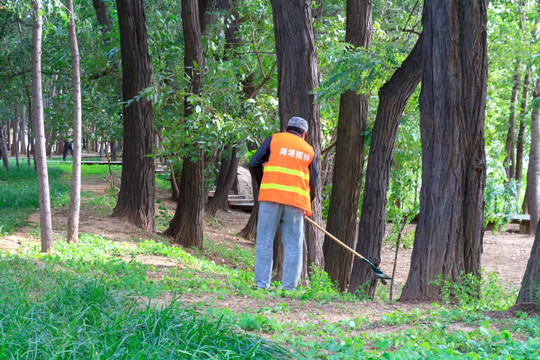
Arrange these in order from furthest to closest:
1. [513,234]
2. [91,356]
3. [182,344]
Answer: [513,234]
[182,344]
[91,356]

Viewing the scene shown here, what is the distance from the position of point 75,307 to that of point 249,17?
29.7 ft

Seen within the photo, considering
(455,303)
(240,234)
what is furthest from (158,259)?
(240,234)

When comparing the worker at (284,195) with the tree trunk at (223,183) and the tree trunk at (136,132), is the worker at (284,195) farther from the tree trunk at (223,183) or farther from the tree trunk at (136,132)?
the tree trunk at (223,183)

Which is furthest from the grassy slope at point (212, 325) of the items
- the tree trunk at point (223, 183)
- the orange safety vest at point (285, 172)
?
the tree trunk at point (223, 183)

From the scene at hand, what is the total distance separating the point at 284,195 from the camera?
6488mm

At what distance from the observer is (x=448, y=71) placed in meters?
6.30

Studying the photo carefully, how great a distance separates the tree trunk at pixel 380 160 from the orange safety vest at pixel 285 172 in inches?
91.6

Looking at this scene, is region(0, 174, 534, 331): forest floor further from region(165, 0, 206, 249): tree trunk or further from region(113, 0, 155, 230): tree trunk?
region(165, 0, 206, 249): tree trunk

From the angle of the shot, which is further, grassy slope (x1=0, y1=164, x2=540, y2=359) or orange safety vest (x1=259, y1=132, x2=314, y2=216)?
orange safety vest (x1=259, y1=132, x2=314, y2=216)

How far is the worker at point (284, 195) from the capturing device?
21.3 feet

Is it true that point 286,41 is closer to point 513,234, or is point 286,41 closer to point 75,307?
point 75,307

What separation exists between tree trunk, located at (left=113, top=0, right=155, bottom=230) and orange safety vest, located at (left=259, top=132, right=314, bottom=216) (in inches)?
227

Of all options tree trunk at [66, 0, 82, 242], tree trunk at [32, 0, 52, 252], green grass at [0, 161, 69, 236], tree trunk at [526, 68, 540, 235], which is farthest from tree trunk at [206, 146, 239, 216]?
tree trunk at [32, 0, 52, 252]

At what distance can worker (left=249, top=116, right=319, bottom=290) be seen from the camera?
6.50m
